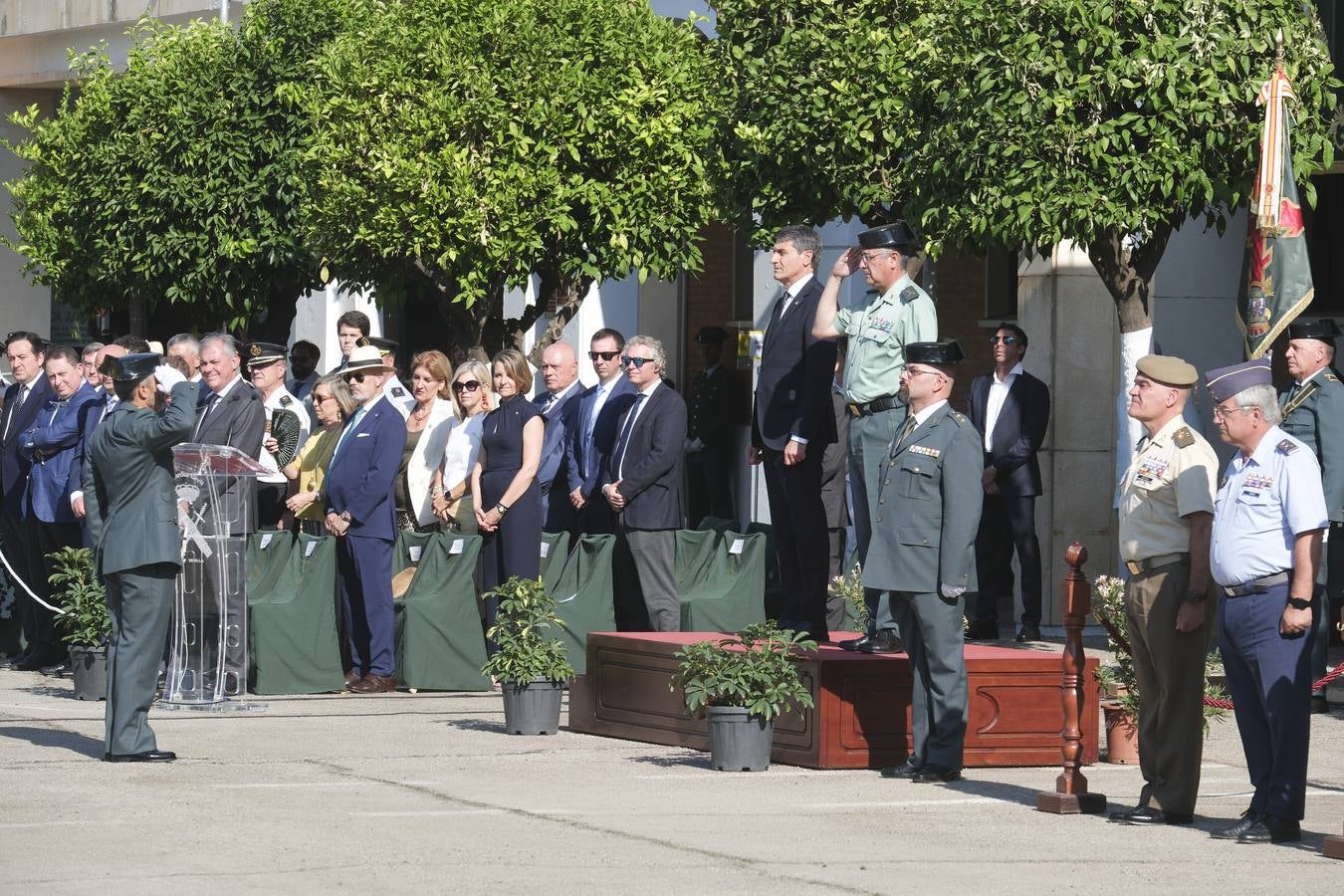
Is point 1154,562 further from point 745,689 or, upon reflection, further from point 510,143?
point 510,143

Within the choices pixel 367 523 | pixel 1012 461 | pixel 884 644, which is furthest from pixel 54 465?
pixel 884 644

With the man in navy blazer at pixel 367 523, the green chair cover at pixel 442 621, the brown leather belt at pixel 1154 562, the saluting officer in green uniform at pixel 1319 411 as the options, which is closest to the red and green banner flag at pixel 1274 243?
the saluting officer in green uniform at pixel 1319 411

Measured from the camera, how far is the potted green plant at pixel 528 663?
12297mm

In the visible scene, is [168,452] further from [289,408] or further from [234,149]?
[234,149]

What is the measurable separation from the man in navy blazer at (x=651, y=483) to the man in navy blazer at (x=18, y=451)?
14.2 feet

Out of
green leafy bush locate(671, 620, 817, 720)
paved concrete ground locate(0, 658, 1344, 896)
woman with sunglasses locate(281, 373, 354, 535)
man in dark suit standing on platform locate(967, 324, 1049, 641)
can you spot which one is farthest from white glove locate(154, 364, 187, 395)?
man in dark suit standing on platform locate(967, 324, 1049, 641)

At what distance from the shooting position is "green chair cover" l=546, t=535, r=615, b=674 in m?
14.9

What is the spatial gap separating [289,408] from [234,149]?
6841 mm

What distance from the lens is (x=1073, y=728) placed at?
9.77m

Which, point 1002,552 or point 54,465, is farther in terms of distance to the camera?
point 1002,552

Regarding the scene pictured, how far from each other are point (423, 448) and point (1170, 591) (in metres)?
7.30

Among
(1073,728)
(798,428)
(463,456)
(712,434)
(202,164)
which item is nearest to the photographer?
(1073,728)

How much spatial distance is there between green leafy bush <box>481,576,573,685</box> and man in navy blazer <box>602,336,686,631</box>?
6.30 ft

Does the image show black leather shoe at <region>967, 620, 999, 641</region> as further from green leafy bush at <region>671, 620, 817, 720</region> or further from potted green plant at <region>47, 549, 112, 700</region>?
potted green plant at <region>47, 549, 112, 700</region>
